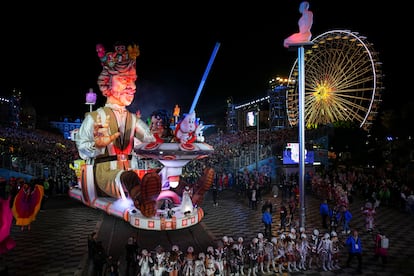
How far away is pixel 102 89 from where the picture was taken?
44.4ft

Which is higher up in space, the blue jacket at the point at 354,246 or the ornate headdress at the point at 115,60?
the ornate headdress at the point at 115,60

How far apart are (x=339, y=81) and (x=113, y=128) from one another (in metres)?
27.3

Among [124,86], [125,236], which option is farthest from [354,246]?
[124,86]

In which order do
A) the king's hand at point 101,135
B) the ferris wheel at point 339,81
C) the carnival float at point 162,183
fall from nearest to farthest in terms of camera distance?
the carnival float at point 162,183 < the king's hand at point 101,135 < the ferris wheel at point 339,81

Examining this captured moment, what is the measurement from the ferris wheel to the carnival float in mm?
22517

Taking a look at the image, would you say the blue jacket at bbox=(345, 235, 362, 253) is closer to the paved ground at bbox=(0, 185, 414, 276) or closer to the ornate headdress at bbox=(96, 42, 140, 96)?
the paved ground at bbox=(0, 185, 414, 276)

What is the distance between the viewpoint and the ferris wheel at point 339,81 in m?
30.2

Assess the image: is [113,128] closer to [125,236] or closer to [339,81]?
[125,236]

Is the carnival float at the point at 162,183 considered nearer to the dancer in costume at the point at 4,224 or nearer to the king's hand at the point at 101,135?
the king's hand at the point at 101,135

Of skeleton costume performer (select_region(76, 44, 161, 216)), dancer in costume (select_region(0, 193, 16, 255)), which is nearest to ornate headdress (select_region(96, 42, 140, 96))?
skeleton costume performer (select_region(76, 44, 161, 216))

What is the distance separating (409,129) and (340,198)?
20330mm

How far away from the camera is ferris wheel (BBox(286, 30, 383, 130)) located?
3022cm

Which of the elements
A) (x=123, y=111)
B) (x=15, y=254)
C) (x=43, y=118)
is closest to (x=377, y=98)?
(x=123, y=111)

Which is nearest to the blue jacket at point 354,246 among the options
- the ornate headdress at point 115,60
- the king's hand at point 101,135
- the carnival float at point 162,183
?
the carnival float at point 162,183
